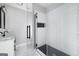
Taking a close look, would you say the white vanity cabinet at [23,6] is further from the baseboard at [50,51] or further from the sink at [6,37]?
the baseboard at [50,51]

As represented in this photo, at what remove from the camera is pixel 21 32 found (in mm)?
1567

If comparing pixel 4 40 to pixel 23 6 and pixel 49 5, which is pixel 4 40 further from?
pixel 49 5

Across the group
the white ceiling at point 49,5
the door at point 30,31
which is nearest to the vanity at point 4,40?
the door at point 30,31

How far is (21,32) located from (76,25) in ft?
4.41

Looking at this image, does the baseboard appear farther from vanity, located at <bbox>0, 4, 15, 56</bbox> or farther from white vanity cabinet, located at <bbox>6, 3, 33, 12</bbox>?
white vanity cabinet, located at <bbox>6, 3, 33, 12</bbox>

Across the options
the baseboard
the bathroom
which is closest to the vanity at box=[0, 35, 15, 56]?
the bathroom

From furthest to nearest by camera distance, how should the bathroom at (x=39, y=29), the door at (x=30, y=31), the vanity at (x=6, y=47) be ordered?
the door at (x=30, y=31) < the bathroom at (x=39, y=29) < the vanity at (x=6, y=47)

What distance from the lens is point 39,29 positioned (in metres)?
1.68

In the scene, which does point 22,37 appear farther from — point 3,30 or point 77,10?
point 77,10

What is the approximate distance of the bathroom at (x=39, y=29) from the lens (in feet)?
4.76

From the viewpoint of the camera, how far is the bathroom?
145cm

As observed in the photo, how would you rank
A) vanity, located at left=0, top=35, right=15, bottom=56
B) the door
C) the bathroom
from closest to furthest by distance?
vanity, located at left=0, top=35, right=15, bottom=56
the bathroom
the door

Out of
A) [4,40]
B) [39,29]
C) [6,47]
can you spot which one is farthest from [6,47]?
[39,29]

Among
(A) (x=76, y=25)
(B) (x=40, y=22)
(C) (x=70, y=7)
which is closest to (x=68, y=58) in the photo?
(A) (x=76, y=25)
